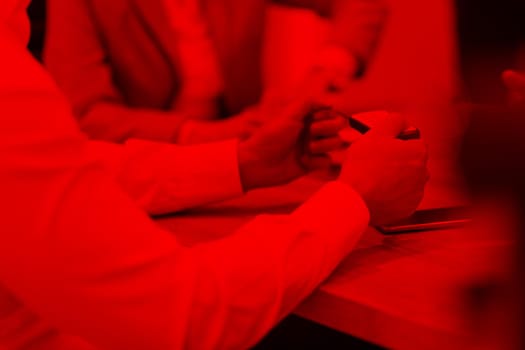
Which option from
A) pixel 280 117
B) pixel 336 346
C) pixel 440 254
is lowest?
pixel 336 346

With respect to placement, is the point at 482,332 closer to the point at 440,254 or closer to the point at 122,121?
the point at 440,254

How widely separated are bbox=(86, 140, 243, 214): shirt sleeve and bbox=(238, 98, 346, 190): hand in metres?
0.02

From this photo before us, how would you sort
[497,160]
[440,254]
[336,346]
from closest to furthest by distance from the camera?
[497,160] → [440,254] → [336,346]

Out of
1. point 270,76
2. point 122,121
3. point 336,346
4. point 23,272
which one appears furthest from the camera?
point 270,76

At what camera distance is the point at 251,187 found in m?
0.84

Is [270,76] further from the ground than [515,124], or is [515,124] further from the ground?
[515,124]

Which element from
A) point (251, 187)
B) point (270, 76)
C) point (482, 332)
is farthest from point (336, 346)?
point (270, 76)

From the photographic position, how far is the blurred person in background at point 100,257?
428 mm

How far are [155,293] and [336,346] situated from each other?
62 centimetres

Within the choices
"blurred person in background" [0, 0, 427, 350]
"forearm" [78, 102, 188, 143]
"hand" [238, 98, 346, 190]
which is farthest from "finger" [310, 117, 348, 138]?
"forearm" [78, 102, 188, 143]

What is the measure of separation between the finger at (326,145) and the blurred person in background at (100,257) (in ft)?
0.79

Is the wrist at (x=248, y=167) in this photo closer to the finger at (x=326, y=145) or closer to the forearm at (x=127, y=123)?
the finger at (x=326, y=145)

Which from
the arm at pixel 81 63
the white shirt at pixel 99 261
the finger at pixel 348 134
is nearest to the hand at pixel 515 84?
the white shirt at pixel 99 261

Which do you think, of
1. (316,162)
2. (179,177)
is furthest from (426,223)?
(179,177)
